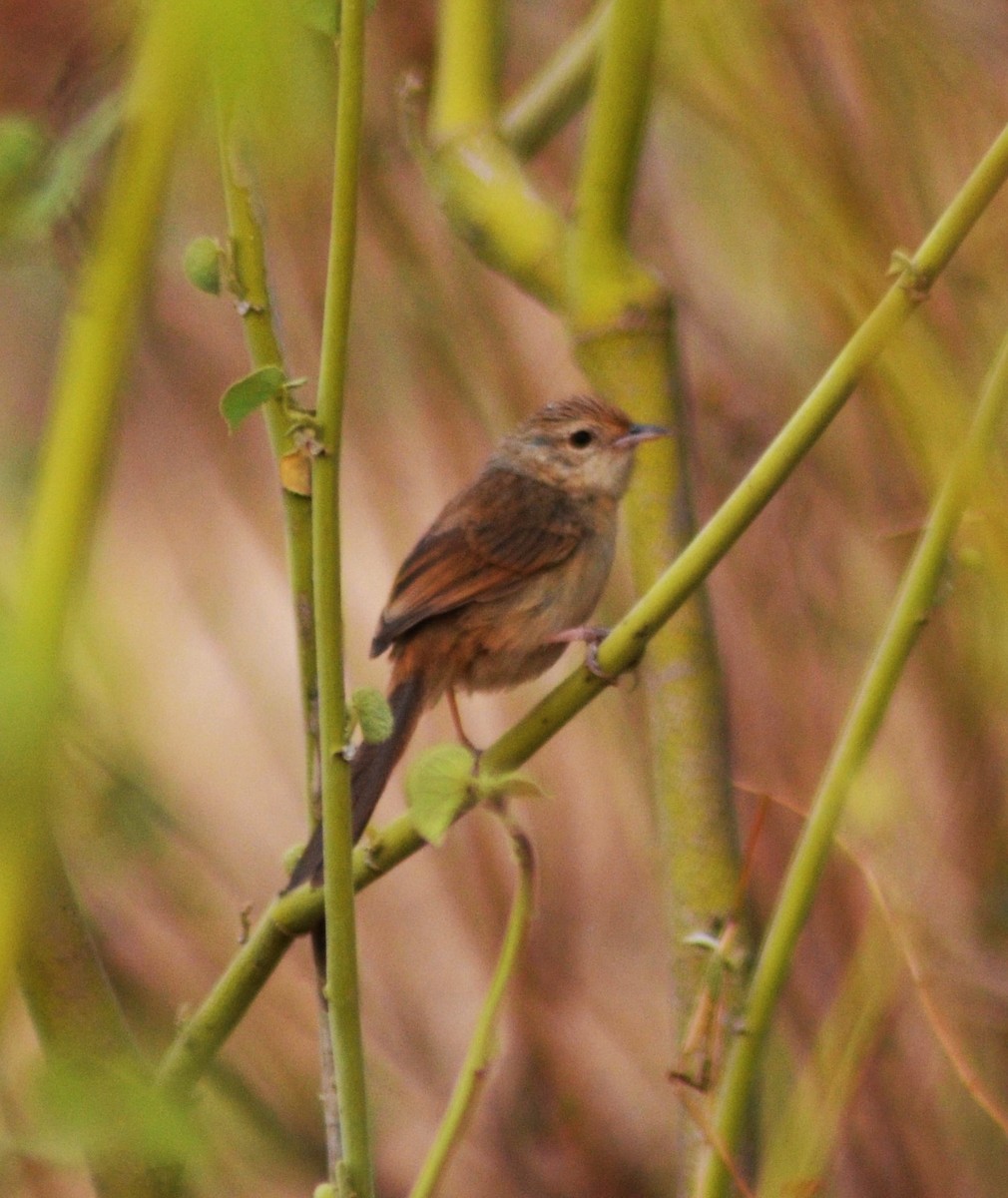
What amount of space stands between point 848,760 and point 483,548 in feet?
5.33

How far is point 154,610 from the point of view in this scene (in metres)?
3.94

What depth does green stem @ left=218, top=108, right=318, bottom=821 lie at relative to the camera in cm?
128

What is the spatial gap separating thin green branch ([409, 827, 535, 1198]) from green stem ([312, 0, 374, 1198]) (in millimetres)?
183

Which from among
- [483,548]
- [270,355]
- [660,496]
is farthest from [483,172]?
[483,548]

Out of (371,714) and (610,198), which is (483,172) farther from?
(371,714)

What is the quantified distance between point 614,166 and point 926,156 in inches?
52.5

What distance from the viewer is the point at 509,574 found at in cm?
285

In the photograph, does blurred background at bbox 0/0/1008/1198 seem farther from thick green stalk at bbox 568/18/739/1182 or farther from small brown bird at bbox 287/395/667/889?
small brown bird at bbox 287/395/667/889

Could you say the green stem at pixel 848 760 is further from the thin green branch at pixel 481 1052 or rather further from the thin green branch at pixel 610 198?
the thin green branch at pixel 610 198

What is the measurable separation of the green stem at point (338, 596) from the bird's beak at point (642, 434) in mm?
869

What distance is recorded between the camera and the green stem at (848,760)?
124 centimetres

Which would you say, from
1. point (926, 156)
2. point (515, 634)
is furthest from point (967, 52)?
point (515, 634)

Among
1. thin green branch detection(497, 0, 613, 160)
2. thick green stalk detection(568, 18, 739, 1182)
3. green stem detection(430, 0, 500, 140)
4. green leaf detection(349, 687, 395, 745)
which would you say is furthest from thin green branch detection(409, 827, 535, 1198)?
thin green branch detection(497, 0, 613, 160)

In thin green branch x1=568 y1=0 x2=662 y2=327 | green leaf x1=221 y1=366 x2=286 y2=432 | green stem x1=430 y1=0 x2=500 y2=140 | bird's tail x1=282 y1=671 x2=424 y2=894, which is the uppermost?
green stem x1=430 y1=0 x2=500 y2=140
